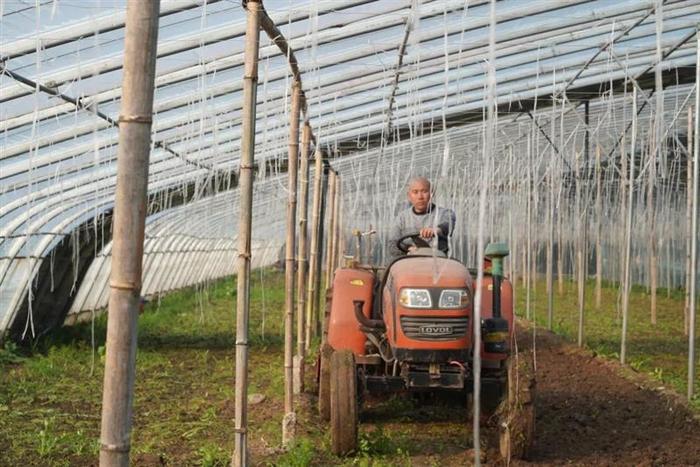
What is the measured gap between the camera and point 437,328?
543 cm

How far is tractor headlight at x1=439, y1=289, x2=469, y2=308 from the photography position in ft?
17.8

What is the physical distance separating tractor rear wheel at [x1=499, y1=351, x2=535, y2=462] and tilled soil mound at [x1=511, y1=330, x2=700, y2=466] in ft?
0.31

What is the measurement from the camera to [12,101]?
670 centimetres

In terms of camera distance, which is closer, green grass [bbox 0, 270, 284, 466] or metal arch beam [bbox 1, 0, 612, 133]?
green grass [bbox 0, 270, 284, 466]

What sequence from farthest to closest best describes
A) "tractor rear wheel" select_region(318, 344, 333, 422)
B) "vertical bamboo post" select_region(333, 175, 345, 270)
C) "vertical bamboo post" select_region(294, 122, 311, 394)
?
1. "vertical bamboo post" select_region(333, 175, 345, 270)
2. "vertical bamboo post" select_region(294, 122, 311, 394)
3. "tractor rear wheel" select_region(318, 344, 333, 422)

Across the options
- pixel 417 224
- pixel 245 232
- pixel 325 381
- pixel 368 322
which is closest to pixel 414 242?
pixel 417 224

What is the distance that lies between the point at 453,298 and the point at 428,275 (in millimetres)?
196

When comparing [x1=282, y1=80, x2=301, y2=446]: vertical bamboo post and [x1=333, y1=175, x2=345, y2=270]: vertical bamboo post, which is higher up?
[x1=333, y1=175, x2=345, y2=270]: vertical bamboo post

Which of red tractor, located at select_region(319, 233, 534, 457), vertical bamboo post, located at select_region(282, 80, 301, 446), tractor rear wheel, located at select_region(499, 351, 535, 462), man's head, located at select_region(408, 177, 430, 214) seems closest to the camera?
tractor rear wheel, located at select_region(499, 351, 535, 462)

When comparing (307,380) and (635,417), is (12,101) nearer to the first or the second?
(307,380)

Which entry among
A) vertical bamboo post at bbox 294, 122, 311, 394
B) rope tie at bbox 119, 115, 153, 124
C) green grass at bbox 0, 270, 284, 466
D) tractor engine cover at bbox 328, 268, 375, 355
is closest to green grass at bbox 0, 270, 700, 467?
green grass at bbox 0, 270, 284, 466

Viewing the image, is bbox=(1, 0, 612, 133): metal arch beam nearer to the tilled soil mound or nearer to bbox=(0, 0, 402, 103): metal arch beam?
bbox=(0, 0, 402, 103): metal arch beam

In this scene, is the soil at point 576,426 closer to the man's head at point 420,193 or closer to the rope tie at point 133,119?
the man's head at point 420,193

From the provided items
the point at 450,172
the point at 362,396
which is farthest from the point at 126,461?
the point at 450,172
